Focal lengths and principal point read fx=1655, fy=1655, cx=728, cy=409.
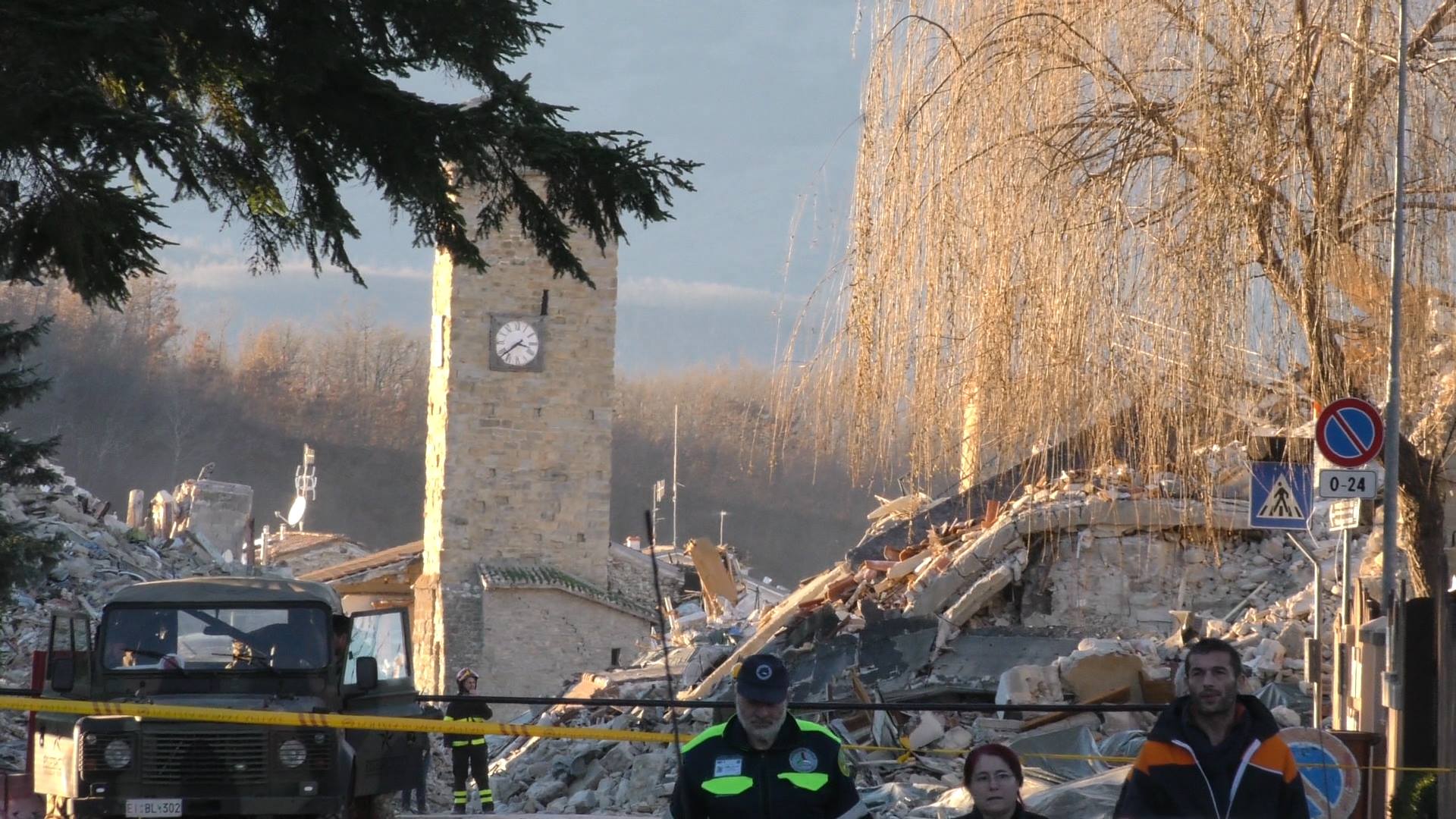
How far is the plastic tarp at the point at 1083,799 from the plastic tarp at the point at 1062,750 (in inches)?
84.2

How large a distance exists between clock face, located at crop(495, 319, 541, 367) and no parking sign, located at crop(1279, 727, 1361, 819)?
29652mm

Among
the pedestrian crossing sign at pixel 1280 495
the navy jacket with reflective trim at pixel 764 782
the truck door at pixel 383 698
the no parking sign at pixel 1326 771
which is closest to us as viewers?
→ the navy jacket with reflective trim at pixel 764 782

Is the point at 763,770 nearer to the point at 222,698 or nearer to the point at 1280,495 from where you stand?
the point at 222,698

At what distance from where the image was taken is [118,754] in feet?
30.7

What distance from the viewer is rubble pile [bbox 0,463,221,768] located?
2470 centimetres

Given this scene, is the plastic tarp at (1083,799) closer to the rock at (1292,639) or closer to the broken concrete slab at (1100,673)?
the broken concrete slab at (1100,673)

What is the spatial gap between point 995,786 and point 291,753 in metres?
5.52

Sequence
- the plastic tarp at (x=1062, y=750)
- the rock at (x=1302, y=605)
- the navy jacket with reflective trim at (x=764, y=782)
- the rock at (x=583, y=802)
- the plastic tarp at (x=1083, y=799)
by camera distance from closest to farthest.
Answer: the navy jacket with reflective trim at (x=764, y=782) → the plastic tarp at (x=1083, y=799) → the plastic tarp at (x=1062, y=750) → the rock at (x=1302, y=605) → the rock at (x=583, y=802)

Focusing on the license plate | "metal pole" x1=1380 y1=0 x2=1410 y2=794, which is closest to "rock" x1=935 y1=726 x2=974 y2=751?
"metal pole" x1=1380 y1=0 x2=1410 y2=794

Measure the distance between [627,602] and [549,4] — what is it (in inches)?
1069

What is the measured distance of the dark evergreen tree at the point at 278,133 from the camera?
848cm

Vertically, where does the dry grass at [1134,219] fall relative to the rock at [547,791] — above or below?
above

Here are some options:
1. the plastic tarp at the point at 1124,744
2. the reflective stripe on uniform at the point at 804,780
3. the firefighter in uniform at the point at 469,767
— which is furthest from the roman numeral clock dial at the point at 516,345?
the reflective stripe on uniform at the point at 804,780

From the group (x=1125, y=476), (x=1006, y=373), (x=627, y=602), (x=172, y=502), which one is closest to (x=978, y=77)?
(x=1006, y=373)
